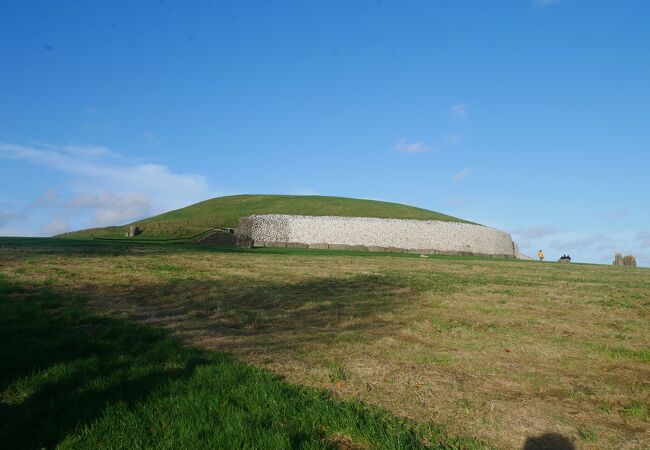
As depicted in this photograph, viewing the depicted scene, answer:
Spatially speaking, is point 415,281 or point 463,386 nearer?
point 463,386

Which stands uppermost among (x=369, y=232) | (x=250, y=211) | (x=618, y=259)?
(x=250, y=211)

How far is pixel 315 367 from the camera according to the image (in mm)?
6957

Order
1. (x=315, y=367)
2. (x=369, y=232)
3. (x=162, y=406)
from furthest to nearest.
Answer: (x=369, y=232) < (x=315, y=367) < (x=162, y=406)

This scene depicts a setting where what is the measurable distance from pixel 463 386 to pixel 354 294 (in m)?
7.43

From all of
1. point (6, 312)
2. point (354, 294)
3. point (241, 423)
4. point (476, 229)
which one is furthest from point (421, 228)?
point (241, 423)

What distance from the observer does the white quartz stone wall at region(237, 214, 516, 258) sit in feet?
168

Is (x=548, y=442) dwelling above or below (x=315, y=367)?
below

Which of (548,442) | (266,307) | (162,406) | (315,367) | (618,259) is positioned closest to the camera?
(548,442)

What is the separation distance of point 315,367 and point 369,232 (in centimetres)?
4563

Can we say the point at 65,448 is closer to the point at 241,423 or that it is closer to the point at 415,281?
the point at 241,423

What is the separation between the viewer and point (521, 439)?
4.88 m

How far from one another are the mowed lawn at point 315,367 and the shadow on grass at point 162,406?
0.02 metres

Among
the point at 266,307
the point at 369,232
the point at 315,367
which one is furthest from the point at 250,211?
the point at 315,367

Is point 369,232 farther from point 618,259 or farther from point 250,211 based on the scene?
point 618,259
